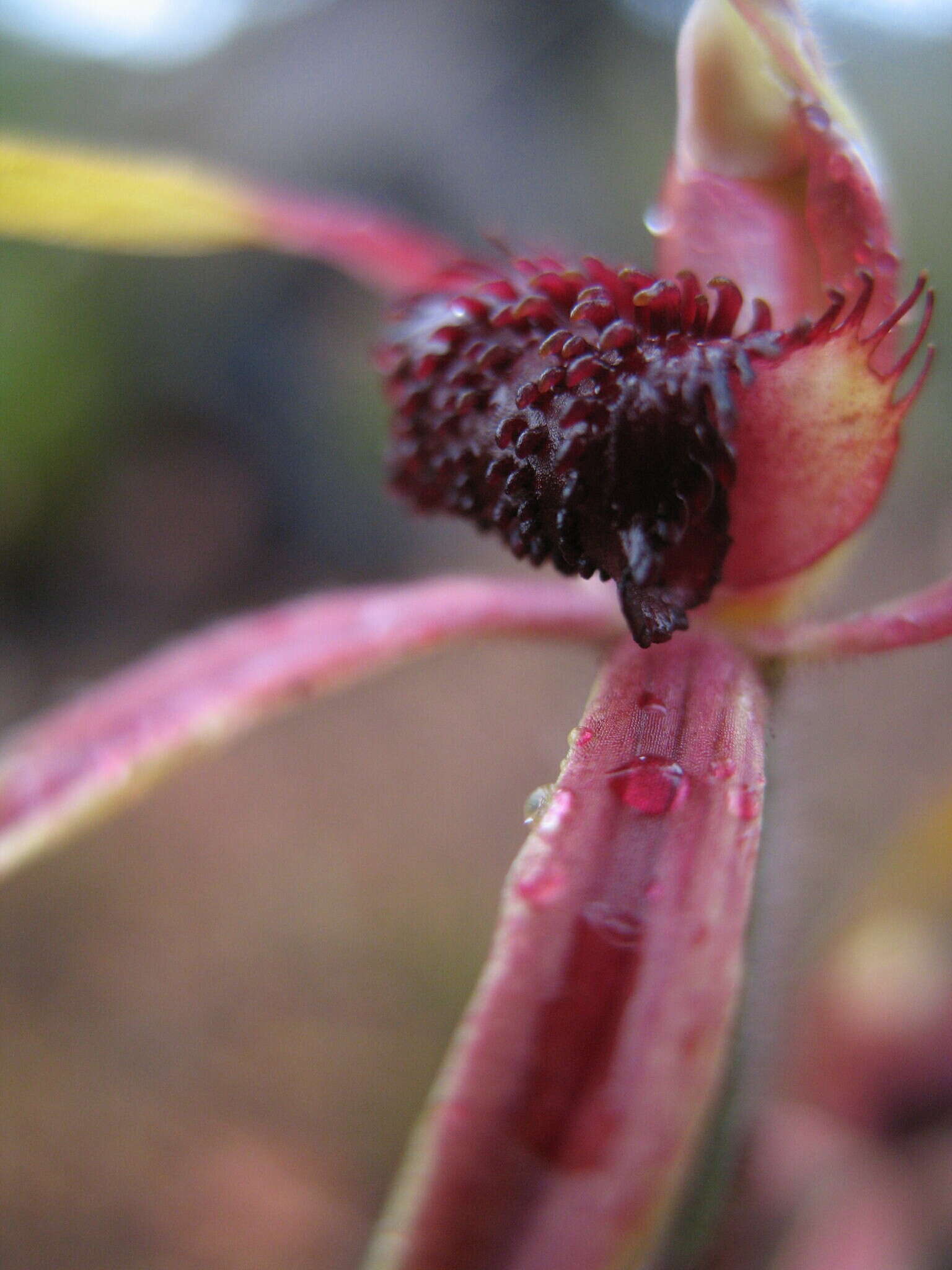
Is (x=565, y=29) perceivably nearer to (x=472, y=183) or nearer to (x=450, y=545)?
(x=472, y=183)

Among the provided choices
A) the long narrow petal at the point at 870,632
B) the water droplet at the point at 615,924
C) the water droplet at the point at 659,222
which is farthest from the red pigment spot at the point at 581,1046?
the water droplet at the point at 659,222

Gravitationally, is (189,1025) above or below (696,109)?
below

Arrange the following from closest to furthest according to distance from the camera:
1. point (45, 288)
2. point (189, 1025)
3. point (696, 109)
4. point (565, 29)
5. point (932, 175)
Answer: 1. point (696, 109)
2. point (189, 1025)
3. point (45, 288)
4. point (565, 29)
5. point (932, 175)

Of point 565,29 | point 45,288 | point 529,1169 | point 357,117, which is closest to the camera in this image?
point 529,1169

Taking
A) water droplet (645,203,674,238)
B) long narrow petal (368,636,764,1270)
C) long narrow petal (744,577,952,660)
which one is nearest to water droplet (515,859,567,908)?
long narrow petal (368,636,764,1270)

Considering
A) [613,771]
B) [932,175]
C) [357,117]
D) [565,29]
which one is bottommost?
[613,771]

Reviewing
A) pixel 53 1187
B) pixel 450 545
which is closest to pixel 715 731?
pixel 53 1187

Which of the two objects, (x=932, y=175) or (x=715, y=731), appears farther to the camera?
(x=932, y=175)
